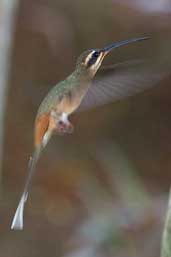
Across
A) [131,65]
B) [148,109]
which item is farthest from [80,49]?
[131,65]

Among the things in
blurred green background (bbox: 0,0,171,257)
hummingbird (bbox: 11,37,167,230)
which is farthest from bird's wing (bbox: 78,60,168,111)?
blurred green background (bbox: 0,0,171,257)

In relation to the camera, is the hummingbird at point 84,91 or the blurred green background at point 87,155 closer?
the hummingbird at point 84,91

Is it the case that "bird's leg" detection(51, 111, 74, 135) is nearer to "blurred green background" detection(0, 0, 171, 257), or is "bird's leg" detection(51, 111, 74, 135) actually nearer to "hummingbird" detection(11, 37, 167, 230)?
"hummingbird" detection(11, 37, 167, 230)

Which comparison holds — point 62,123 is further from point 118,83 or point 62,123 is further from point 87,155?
point 87,155

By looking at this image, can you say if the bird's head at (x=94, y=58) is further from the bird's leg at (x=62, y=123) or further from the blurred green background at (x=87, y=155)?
the blurred green background at (x=87, y=155)

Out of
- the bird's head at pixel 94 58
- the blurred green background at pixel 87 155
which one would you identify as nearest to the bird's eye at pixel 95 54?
the bird's head at pixel 94 58

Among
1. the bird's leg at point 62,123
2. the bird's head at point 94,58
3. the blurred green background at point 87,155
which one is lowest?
the blurred green background at point 87,155

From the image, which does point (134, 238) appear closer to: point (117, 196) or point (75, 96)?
point (117, 196)

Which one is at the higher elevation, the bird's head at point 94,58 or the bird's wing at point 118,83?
the bird's head at point 94,58
